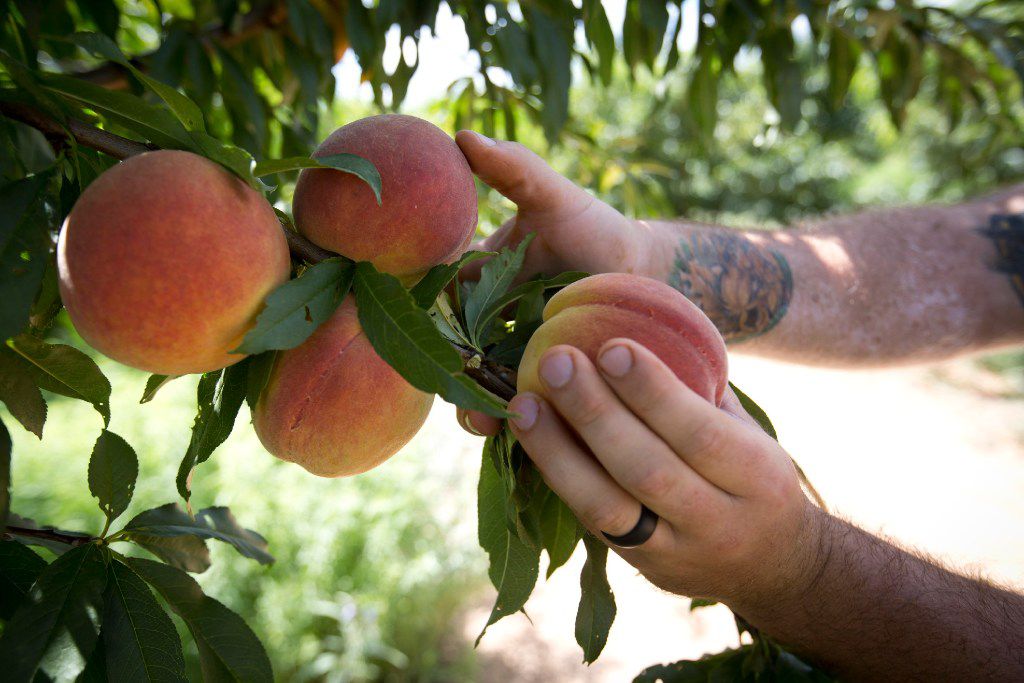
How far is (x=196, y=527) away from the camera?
2.78ft

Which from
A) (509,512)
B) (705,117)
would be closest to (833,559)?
(509,512)

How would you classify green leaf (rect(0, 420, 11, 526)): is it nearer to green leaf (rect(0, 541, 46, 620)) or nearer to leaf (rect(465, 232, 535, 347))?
green leaf (rect(0, 541, 46, 620))

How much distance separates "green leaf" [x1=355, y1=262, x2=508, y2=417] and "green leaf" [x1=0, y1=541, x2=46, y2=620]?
1.52 ft

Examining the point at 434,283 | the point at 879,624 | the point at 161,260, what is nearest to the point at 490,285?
the point at 434,283

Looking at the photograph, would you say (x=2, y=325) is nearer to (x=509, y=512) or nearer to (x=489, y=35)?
(x=509, y=512)

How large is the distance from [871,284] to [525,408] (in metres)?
1.53

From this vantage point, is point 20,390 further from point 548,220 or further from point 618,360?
point 548,220

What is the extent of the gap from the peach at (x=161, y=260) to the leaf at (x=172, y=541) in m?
0.34

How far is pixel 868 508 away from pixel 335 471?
4.31 metres

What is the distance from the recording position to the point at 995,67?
87.4 inches

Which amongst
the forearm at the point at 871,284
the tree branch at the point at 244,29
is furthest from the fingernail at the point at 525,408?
the tree branch at the point at 244,29

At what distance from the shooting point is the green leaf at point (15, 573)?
68cm

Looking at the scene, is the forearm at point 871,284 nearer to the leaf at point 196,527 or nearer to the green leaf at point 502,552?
the green leaf at point 502,552

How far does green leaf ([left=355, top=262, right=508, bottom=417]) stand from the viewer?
0.53 meters
